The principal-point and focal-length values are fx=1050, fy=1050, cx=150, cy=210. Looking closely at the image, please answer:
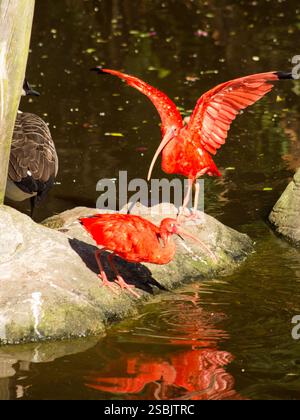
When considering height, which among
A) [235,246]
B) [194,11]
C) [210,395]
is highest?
[194,11]

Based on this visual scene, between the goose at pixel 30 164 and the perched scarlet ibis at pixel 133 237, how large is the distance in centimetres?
175

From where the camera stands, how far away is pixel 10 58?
8195mm

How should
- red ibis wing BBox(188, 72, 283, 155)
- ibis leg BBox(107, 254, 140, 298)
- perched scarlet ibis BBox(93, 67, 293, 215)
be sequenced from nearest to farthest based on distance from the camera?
1. ibis leg BBox(107, 254, 140, 298)
2. red ibis wing BBox(188, 72, 283, 155)
3. perched scarlet ibis BBox(93, 67, 293, 215)

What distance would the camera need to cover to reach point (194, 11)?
18828 mm

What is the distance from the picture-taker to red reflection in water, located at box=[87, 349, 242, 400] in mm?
6500

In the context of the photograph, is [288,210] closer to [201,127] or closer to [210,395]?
[201,127]

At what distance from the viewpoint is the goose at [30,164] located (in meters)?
9.47

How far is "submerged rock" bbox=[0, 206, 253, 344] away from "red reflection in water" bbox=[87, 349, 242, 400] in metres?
0.58

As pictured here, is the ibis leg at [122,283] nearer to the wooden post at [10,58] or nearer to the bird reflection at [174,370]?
the bird reflection at [174,370]

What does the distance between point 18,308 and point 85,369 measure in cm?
70

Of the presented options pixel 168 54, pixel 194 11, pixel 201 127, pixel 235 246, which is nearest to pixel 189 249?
pixel 235 246

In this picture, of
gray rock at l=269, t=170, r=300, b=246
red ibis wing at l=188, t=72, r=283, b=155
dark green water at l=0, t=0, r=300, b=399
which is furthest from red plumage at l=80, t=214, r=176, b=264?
gray rock at l=269, t=170, r=300, b=246

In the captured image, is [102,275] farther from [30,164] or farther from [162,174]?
[162,174]

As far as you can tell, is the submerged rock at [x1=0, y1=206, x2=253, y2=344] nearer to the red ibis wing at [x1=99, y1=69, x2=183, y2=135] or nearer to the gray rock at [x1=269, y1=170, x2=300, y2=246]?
the gray rock at [x1=269, y1=170, x2=300, y2=246]
